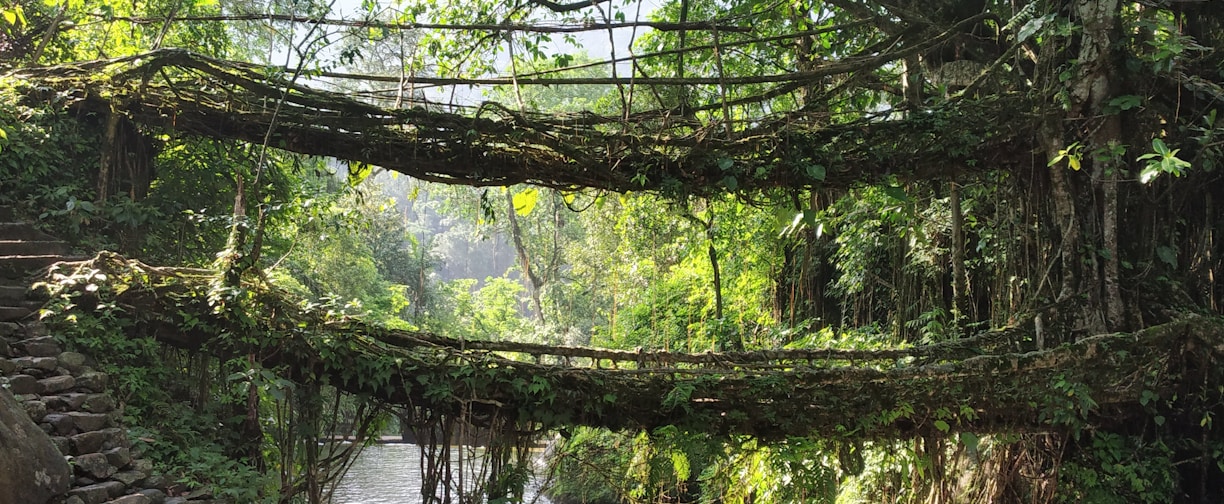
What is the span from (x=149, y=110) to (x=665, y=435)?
411cm

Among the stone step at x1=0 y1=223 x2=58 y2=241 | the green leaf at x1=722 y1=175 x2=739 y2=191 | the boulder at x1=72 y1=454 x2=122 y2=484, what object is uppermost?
the green leaf at x1=722 y1=175 x2=739 y2=191

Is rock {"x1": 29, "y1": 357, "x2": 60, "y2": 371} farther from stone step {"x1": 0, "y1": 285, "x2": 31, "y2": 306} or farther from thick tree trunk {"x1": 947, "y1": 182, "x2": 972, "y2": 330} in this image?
thick tree trunk {"x1": 947, "y1": 182, "x2": 972, "y2": 330}

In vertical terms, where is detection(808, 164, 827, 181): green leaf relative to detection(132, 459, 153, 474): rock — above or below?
above

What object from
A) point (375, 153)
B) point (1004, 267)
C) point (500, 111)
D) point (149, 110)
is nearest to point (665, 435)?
point (500, 111)

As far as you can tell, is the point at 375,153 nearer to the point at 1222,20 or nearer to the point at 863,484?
the point at 863,484

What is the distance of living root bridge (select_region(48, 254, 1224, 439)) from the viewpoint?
3857 mm

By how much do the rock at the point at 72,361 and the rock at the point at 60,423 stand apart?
17.7 inches

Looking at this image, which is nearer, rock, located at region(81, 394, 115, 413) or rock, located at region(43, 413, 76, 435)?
rock, located at region(43, 413, 76, 435)

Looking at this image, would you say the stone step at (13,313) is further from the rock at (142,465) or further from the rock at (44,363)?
the rock at (142,465)

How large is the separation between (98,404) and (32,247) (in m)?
1.47

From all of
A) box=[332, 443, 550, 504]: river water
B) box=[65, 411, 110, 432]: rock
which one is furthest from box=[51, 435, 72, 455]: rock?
box=[332, 443, 550, 504]: river water

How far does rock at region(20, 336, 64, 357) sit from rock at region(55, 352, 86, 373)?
6cm

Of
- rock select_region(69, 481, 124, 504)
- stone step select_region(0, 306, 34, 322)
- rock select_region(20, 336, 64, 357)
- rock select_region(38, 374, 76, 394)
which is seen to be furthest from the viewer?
stone step select_region(0, 306, 34, 322)

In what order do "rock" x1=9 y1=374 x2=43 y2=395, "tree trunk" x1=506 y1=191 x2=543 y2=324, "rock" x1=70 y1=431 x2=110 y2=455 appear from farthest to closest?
1. "tree trunk" x1=506 y1=191 x2=543 y2=324
2. "rock" x1=9 y1=374 x2=43 y2=395
3. "rock" x1=70 y1=431 x2=110 y2=455
